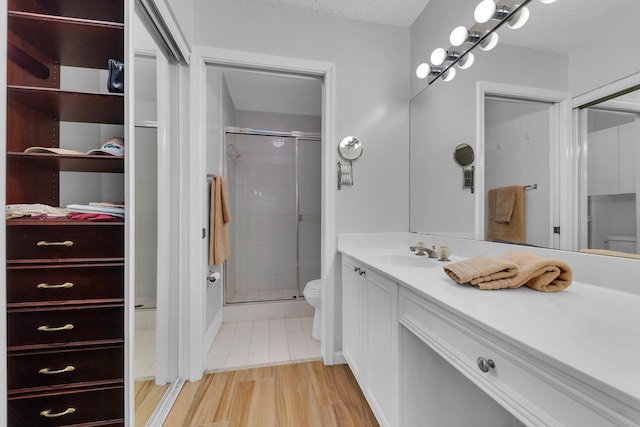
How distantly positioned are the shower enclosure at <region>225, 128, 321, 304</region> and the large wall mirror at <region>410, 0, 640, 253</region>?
1.93m

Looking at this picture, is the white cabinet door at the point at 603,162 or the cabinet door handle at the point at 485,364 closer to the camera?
the cabinet door handle at the point at 485,364

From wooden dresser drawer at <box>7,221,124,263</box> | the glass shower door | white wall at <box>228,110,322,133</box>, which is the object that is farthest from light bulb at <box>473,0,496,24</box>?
white wall at <box>228,110,322,133</box>

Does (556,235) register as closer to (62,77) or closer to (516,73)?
(516,73)

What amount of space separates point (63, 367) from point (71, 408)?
0.50 feet

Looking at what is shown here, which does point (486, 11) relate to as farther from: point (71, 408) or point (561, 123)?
point (71, 408)

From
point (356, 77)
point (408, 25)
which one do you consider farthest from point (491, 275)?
point (408, 25)

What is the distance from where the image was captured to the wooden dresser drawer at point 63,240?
→ 69 cm

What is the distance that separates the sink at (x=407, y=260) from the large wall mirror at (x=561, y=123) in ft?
0.89

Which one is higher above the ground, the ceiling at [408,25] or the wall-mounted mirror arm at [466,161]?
the ceiling at [408,25]

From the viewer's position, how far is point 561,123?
1.00 meters

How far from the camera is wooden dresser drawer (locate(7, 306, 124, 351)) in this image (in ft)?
2.33

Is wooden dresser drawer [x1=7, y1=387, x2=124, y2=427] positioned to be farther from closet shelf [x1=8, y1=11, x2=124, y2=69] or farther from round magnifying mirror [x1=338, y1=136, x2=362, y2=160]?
round magnifying mirror [x1=338, y1=136, x2=362, y2=160]

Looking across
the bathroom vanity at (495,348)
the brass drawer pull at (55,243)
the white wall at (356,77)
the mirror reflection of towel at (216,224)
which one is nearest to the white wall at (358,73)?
the white wall at (356,77)

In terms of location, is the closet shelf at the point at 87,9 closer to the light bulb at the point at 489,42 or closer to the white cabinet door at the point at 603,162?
the light bulb at the point at 489,42
